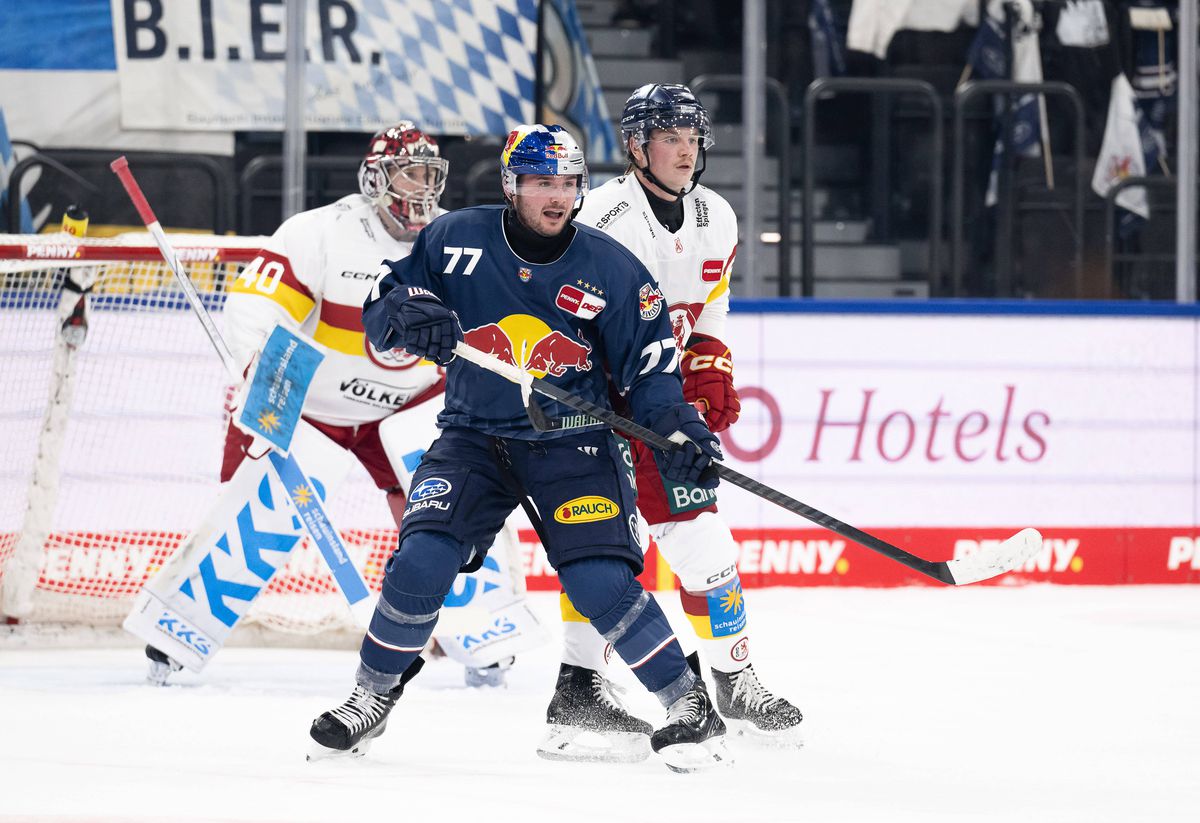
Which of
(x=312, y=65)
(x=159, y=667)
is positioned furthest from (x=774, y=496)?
(x=312, y=65)

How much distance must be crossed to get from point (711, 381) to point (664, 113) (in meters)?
0.52

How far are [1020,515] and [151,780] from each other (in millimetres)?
3597

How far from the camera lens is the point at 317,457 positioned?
13.8 feet

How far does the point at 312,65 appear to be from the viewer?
6180 mm

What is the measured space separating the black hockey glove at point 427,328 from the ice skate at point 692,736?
0.71 m

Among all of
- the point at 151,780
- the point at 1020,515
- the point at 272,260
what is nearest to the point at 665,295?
the point at 272,260

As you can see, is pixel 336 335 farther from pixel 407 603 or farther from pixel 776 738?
pixel 776 738

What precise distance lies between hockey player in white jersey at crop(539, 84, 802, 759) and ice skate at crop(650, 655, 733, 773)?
234 mm

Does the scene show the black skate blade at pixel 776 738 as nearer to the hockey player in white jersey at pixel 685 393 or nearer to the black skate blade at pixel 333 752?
the hockey player in white jersey at pixel 685 393

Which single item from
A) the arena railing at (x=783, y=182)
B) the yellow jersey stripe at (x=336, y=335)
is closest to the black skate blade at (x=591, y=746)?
the yellow jersey stripe at (x=336, y=335)

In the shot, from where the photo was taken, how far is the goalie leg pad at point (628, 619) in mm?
3109

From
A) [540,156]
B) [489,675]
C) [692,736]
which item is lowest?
[489,675]

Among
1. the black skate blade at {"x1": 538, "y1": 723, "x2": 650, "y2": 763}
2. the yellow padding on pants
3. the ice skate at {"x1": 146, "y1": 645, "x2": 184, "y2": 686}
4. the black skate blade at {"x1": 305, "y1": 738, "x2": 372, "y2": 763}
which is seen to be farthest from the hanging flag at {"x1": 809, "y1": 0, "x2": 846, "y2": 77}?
the black skate blade at {"x1": 305, "y1": 738, "x2": 372, "y2": 763}

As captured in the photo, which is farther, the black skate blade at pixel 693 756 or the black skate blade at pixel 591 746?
the black skate blade at pixel 591 746
